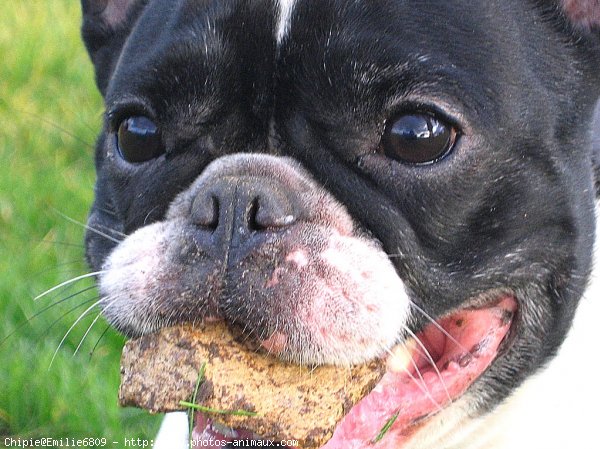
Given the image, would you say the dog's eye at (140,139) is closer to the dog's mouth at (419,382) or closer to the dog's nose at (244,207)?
the dog's nose at (244,207)

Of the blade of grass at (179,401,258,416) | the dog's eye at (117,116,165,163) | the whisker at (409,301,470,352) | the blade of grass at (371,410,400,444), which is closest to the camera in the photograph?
the blade of grass at (179,401,258,416)

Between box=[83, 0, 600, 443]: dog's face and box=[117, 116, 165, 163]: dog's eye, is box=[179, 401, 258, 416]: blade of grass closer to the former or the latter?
box=[83, 0, 600, 443]: dog's face

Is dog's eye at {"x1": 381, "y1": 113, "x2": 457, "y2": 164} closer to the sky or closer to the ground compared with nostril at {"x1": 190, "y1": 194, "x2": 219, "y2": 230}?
closer to the sky

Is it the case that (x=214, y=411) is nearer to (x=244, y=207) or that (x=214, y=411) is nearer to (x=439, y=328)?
(x=244, y=207)

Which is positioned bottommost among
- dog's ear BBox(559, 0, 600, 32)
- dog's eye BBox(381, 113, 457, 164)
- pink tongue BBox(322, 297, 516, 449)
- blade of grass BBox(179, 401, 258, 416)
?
blade of grass BBox(179, 401, 258, 416)

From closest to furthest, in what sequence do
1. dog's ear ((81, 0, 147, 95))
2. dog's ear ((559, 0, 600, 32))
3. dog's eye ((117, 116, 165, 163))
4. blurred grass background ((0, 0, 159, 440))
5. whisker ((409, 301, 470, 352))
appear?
whisker ((409, 301, 470, 352)), dog's eye ((117, 116, 165, 163)), dog's ear ((559, 0, 600, 32)), dog's ear ((81, 0, 147, 95)), blurred grass background ((0, 0, 159, 440))

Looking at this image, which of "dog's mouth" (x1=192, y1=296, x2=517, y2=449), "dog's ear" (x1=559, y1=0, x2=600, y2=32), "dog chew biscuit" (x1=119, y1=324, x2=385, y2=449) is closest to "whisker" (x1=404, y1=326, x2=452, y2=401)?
"dog's mouth" (x1=192, y1=296, x2=517, y2=449)

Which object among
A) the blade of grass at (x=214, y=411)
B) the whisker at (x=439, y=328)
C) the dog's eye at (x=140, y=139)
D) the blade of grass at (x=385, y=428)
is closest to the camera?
the blade of grass at (x=214, y=411)

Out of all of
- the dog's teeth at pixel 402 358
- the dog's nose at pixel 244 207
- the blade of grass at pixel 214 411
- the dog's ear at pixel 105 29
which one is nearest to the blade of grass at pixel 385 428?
the dog's teeth at pixel 402 358
